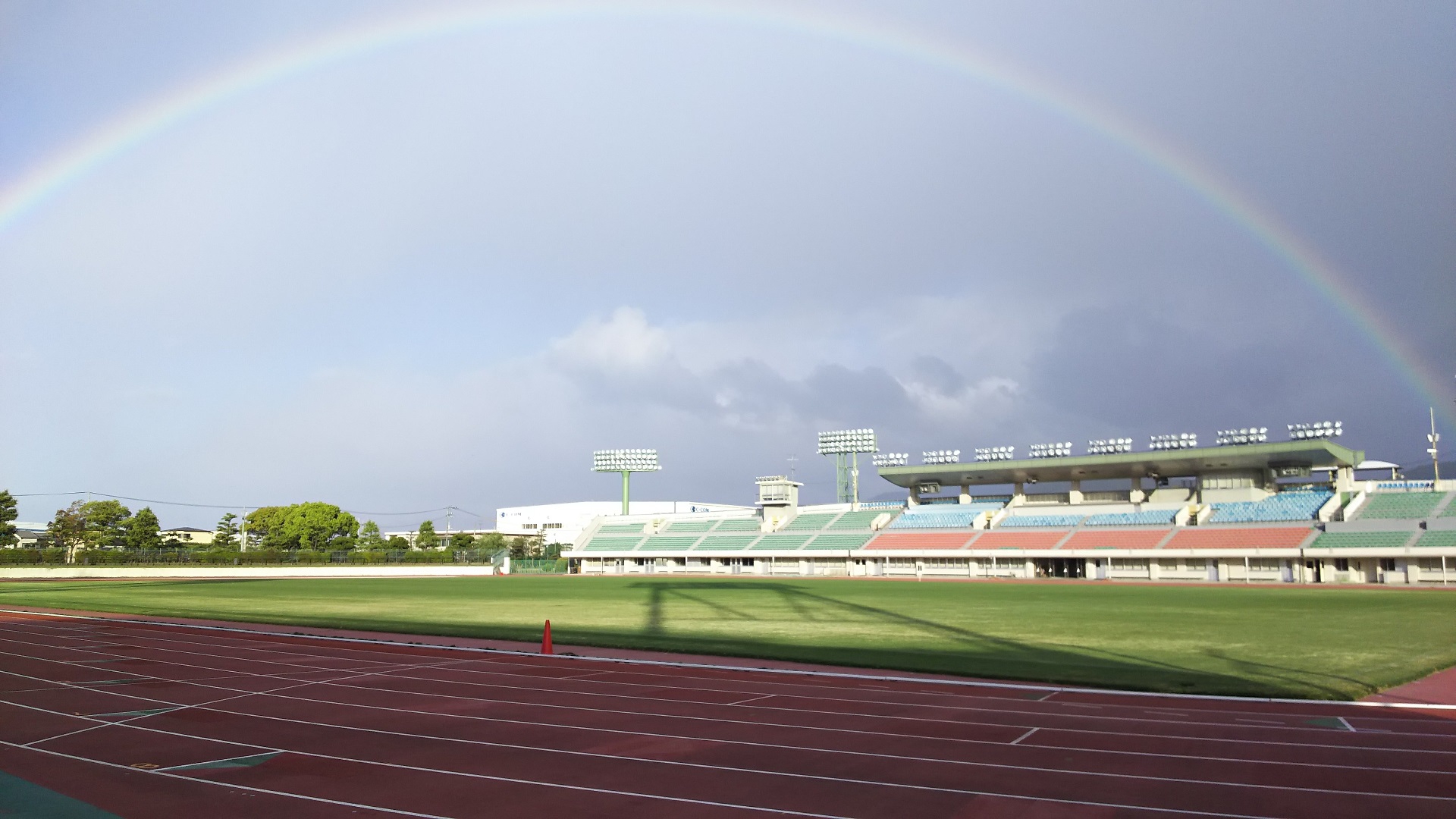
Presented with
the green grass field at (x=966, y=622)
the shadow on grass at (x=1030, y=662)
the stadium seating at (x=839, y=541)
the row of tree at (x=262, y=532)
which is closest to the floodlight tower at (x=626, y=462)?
the row of tree at (x=262, y=532)

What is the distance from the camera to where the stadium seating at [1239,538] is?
60781 mm

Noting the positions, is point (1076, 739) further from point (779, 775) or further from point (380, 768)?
point (380, 768)

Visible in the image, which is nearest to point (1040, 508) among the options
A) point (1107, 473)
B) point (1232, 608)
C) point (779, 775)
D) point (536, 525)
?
point (1107, 473)

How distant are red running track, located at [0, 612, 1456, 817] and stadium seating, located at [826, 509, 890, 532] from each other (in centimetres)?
7021

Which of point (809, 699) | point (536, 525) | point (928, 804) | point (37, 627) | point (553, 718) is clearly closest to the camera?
point (928, 804)

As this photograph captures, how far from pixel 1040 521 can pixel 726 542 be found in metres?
29.9

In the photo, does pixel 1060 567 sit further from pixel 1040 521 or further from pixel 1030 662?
pixel 1030 662

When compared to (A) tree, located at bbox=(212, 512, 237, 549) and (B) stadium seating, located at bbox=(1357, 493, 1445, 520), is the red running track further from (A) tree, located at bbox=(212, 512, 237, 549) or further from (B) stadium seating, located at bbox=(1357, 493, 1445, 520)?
(A) tree, located at bbox=(212, 512, 237, 549)

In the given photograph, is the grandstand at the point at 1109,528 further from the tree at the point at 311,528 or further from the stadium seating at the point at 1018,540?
the tree at the point at 311,528

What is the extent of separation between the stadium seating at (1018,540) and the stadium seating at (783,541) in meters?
17.4

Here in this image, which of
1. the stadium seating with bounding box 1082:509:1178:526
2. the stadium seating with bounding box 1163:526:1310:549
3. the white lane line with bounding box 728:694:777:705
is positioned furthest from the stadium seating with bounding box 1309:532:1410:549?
the white lane line with bounding box 728:694:777:705

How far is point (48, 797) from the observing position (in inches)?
355

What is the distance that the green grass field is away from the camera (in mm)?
17672

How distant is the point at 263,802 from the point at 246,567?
8154cm
